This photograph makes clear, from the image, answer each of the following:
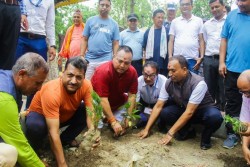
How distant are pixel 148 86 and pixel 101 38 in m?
1.13

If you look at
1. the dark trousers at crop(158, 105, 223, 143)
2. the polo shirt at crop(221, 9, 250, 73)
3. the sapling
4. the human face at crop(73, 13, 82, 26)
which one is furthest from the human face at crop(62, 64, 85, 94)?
the human face at crop(73, 13, 82, 26)

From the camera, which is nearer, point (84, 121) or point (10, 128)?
point (10, 128)

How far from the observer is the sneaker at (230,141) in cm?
400

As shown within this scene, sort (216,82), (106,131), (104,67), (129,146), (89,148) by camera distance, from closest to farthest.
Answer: (89,148)
(129,146)
(104,67)
(106,131)
(216,82)

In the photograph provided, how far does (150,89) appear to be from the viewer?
14.9ft

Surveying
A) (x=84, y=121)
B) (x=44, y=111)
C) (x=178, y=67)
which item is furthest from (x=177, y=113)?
(x=44, y=111)

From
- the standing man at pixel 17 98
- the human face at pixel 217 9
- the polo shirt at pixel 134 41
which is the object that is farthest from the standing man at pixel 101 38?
the standing man at pixel 17 98

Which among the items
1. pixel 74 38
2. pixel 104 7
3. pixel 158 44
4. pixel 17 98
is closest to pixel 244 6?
pixel 158 44

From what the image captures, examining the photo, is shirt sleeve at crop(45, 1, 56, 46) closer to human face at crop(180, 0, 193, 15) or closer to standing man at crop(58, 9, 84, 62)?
standing man at crop(58, 9, 84, 62)

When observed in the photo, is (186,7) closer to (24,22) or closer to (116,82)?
(116,82)

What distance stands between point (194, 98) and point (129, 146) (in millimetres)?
1001

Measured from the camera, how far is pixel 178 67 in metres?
3.82

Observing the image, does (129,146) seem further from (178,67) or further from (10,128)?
(10,128)

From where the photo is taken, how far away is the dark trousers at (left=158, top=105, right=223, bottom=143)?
390 cm
